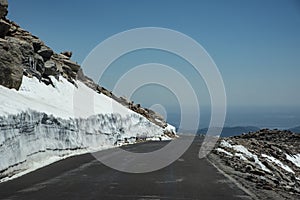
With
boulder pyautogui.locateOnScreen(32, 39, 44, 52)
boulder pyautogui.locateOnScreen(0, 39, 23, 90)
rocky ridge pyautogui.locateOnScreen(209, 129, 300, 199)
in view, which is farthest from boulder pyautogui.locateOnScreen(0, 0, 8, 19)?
rocky ridge pyautogui.locateOnScreen(209, 129, 300, 199)

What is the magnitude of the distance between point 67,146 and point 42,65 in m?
13.1

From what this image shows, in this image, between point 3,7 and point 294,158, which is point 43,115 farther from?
point 294,158

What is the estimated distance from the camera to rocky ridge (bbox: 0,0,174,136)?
22703 mm

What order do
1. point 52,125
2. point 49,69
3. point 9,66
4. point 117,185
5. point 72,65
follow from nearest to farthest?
point 117,185
point 52,125
point 9,66
point 49,69
point 72,65

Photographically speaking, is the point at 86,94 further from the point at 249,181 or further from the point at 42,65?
the point at 249,181

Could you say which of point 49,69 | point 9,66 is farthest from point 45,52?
point 9,66

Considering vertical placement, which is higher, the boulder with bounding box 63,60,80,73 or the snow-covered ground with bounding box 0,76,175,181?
the boulder with bounding box 63,60,80,73

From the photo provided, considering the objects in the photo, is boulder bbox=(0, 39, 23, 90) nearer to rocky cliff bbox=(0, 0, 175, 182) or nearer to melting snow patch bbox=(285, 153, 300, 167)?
rocky cliff bbox=(0, 0, 175, 182)

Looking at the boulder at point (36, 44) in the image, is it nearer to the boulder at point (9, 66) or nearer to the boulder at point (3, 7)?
the boulder at point (3, 7)

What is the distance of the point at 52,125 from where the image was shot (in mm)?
20781

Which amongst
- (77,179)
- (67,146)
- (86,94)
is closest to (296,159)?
(86,94)

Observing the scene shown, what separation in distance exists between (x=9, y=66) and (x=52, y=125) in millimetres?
5149

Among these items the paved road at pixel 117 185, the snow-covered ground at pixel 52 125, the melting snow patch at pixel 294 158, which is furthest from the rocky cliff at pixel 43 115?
the melting snow patch at pixel 294 158

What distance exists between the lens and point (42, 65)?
107 feet
